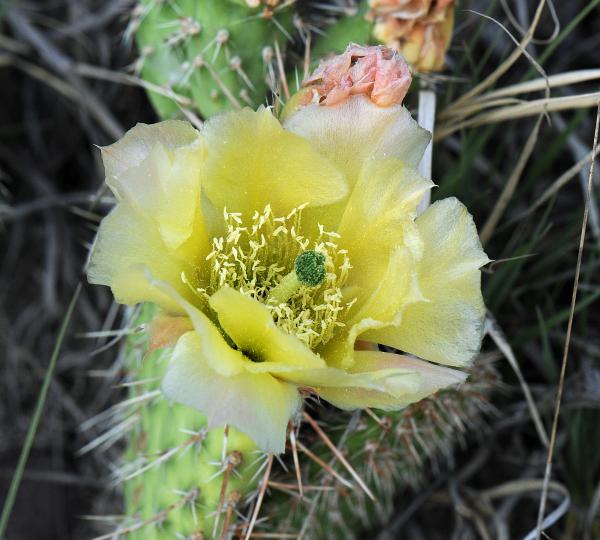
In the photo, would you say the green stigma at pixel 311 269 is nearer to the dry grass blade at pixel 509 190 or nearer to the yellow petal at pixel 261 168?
the yellow petal at pixel 261 168

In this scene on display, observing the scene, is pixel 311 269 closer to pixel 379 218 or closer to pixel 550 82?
pixel 379 218

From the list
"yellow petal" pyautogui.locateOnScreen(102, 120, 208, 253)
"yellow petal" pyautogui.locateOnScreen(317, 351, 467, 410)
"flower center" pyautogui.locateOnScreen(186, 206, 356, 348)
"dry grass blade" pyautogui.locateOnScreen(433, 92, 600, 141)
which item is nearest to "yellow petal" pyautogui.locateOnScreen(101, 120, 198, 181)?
"yellow petal" pyautogui.locateOnScreen(102, 120, 208, 253)

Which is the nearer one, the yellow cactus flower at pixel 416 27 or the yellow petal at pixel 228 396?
the yellow petal at pixel 228 396

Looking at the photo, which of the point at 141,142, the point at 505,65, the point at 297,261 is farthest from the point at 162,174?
the point at 505,65

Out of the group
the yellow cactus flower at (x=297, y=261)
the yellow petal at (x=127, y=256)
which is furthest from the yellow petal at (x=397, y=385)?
the yellow petal at (x=127, y=256)

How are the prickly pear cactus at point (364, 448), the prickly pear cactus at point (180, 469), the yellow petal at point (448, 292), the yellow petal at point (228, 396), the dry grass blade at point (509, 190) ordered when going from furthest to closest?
the dry grass blade at point (509, 190)
the prickly pear cactus at point (364, 448)
the prickly pear cactus at point (180, 469)
the yellow petal at point (448, 292)
the yellow petal at point (228, 396)

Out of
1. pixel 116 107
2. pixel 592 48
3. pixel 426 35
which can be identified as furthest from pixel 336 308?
pixel 592 48
